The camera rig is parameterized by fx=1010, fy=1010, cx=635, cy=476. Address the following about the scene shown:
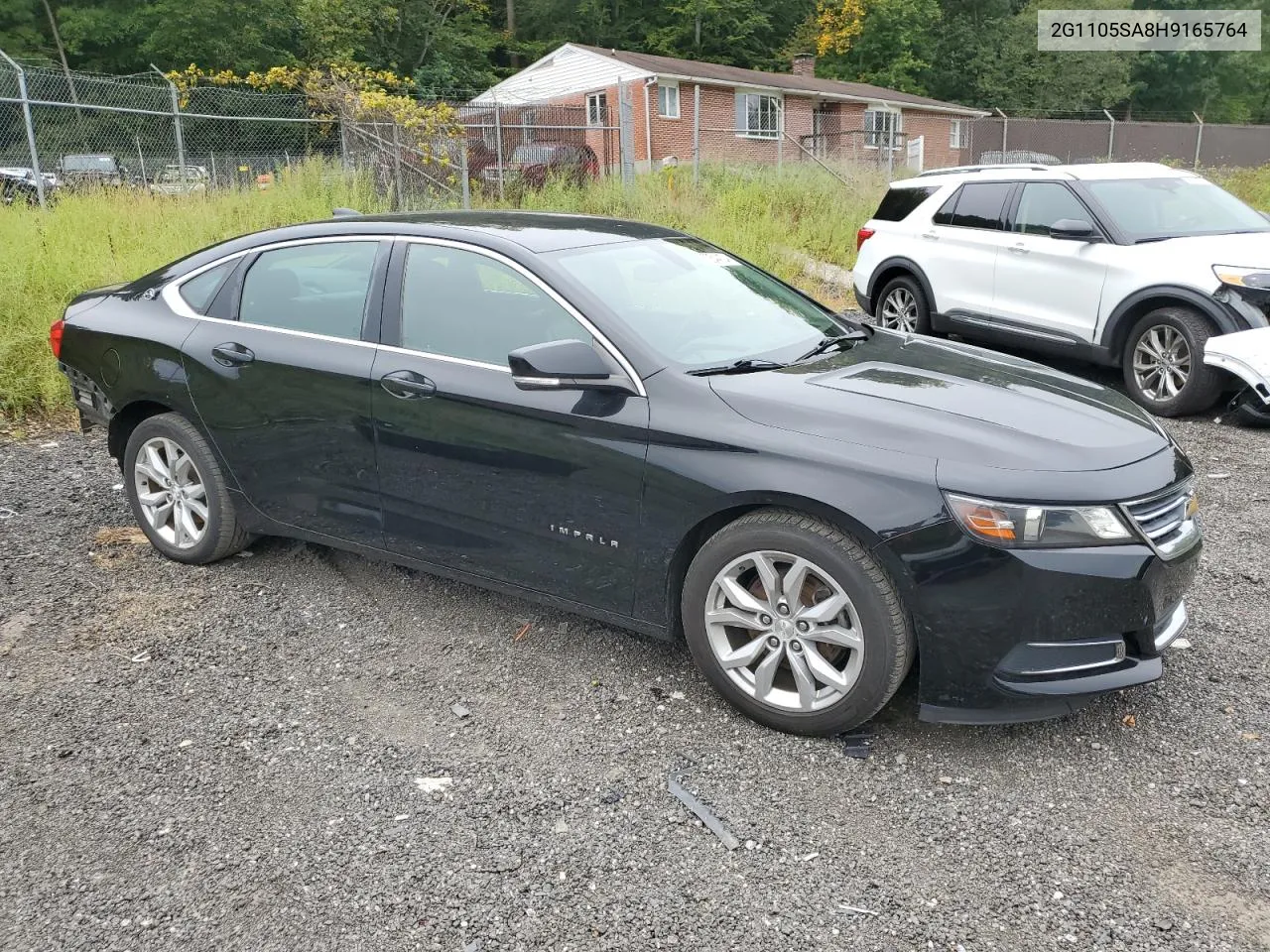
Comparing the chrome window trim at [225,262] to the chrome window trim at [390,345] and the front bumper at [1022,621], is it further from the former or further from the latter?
the front bumper at [1022,621]

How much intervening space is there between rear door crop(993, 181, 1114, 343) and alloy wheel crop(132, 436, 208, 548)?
6.37m

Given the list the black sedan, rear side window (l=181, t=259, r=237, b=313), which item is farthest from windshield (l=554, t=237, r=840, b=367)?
rear side window (l=181, t=259, r=237, b=313)

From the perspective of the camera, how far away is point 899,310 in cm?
941

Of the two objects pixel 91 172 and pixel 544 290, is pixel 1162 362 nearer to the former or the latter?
pixel 544 290

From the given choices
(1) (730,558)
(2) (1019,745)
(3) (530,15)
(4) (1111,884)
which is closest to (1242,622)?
(2) (1019,745)

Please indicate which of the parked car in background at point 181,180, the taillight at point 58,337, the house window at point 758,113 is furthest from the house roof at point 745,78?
the taillight at point 58,337

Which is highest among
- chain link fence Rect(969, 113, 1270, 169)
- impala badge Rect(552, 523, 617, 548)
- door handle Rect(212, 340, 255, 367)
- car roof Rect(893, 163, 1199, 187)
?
chain link fence Rect(969, 113, 1270, 169)

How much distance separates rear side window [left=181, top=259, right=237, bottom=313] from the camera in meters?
4.50

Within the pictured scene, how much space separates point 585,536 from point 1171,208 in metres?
6.62

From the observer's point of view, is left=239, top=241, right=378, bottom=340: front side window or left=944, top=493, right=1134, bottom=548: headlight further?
left=239, top=241, right=378, bottom=340: front side window

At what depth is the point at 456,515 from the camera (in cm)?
377

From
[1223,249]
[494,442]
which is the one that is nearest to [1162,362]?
[1223,249]

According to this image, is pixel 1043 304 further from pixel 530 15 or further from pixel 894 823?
pixel 530 15

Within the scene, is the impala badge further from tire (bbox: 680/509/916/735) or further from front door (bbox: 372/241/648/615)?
tire (bbox: 680/509/916/735)
